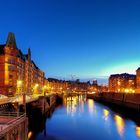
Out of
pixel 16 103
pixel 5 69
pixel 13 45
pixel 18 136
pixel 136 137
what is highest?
pixel 13 45

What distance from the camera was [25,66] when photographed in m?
132

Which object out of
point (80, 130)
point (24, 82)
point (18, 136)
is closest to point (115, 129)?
point (80, 130)

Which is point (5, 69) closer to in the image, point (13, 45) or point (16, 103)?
point (13, 45)

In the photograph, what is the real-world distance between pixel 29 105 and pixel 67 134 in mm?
22559

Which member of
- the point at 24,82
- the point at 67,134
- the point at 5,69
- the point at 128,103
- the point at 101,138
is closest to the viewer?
the point at 101,138

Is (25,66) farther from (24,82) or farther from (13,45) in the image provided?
(13,45)

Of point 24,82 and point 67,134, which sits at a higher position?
point 24,82

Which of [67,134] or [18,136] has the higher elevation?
[18,136]

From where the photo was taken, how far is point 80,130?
2387 inches

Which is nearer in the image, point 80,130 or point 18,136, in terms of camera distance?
point 18,136

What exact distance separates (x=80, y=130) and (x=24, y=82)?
7456cm

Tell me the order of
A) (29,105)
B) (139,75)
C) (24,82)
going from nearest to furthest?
(29,105)
(24,82)
(139,75)

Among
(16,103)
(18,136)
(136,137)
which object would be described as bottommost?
(136,137)

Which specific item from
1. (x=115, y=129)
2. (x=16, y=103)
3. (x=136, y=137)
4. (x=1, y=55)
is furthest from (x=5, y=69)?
(x=136, y=137)
